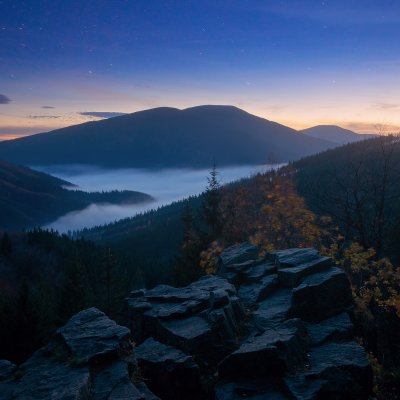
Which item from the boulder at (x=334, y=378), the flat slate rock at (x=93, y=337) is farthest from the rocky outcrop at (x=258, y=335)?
the flat slate rock at (x=93, y=337)

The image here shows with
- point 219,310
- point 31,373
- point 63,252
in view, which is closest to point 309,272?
point 219,310

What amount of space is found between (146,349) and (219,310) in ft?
10.9

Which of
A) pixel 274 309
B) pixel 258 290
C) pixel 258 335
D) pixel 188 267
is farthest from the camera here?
pixel 188 267

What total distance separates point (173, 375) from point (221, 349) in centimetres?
220

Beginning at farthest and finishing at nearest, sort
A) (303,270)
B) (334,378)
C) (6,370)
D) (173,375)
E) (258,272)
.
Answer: (258,272) → (303,270) → (173,375) → (6,370) → (334,378)

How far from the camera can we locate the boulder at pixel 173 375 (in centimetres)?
1353

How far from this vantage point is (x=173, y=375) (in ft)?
44.4

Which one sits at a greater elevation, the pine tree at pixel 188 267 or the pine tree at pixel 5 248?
the pine tree at pixel 188 267

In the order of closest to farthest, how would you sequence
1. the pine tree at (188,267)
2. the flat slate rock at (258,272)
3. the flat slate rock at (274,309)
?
the flat slate rock at (274,309), the flat slate rock at (258,272), the pine tree at (188,267)

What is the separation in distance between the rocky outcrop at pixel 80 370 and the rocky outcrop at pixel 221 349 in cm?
3

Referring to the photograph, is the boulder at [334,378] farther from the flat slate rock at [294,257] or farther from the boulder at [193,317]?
the flat slate rock at [294,257]

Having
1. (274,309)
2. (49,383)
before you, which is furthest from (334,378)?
(49,383)

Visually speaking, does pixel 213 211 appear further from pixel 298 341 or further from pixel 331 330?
pixel 298 341

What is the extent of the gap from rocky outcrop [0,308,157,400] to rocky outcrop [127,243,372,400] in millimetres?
1523
